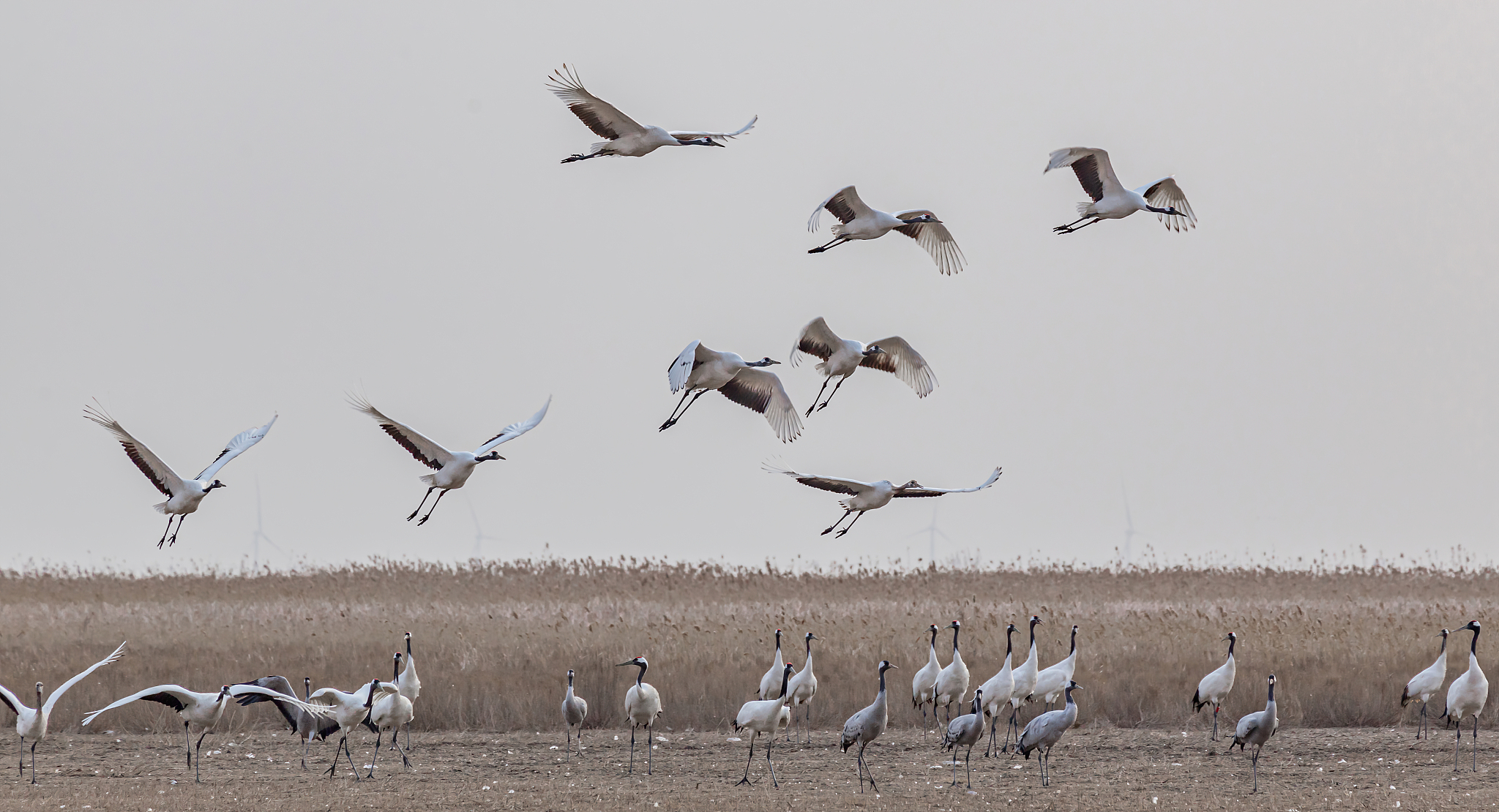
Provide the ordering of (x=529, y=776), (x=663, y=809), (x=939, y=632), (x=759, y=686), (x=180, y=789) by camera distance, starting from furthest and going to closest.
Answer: (x=939, y=632) → (x=759, y=686) → (x=529, y=776) → (x=180, y=789) → (x=663, y=809)

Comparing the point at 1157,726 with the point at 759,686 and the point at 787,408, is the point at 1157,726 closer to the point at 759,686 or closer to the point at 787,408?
the point at 759,686

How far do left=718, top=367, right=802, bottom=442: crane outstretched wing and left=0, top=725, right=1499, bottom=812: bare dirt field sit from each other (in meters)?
2.95

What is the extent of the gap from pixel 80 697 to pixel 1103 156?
12077 mm

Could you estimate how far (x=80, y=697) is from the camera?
15.9m

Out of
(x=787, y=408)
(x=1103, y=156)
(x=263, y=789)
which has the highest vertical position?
(x=1103, y=156)

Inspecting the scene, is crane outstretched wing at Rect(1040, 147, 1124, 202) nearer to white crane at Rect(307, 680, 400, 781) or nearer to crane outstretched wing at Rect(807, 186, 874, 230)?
crane outstretched wing at Rect(807, 186, 874, 230)

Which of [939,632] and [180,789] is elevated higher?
[939,632]

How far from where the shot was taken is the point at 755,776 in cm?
1268

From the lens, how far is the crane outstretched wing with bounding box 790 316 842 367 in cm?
1136

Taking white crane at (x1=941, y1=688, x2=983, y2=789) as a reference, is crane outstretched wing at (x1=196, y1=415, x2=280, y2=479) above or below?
above

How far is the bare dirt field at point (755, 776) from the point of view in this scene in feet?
37.2

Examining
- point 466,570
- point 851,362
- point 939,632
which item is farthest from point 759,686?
point 466,570

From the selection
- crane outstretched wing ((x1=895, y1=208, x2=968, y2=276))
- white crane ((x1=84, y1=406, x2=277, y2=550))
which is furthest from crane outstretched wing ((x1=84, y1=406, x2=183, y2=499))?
crane outstretched wing ((x1=895, y1=208, x2=968, y2=276))

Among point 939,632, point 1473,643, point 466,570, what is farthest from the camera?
point 466,570
